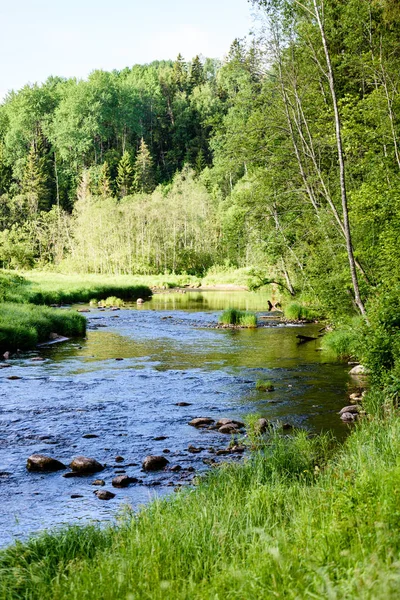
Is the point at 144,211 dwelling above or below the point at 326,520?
above

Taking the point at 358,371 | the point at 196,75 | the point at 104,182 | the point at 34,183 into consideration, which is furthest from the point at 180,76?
the point at 358,371

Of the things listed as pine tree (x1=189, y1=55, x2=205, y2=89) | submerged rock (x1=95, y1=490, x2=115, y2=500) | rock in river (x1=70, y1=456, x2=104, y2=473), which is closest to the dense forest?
pine tree (x1=189, y1=55, x2=205, y2=89)

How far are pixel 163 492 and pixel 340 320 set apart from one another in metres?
11.2

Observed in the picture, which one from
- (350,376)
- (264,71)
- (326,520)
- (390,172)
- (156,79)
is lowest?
(350,376)

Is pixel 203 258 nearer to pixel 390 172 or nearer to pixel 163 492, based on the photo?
pixel 390 172

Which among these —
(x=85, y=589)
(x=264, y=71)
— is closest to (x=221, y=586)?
(x=85, y=589)

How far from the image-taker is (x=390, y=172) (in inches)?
731

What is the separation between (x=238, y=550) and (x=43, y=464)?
5703 millimetres

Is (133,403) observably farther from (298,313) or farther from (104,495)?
(298,313)

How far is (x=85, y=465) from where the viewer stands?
9.55 meters

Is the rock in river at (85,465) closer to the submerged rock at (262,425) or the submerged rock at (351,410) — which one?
the submerged rock at (262,425)

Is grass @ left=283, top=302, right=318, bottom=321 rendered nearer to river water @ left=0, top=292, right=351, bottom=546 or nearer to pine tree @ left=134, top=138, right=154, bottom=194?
river water @ left=0, top=292, right=351, bottom=546

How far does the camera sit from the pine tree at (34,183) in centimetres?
9394

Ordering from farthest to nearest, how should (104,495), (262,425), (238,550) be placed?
1. (262,425)
2. (104,495)
3. (238,550)
